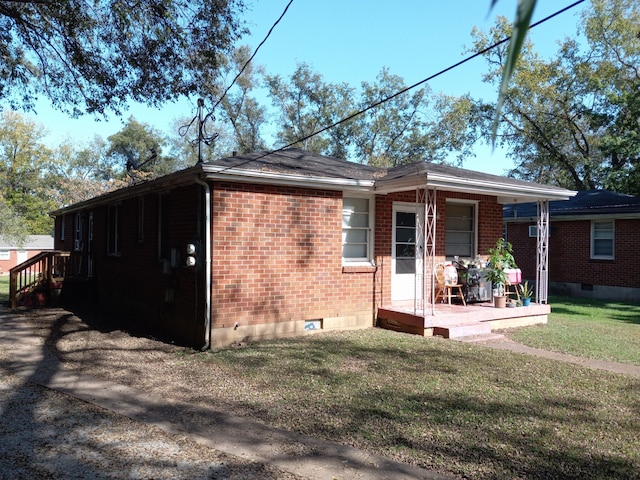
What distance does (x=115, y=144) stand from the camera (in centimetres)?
4850

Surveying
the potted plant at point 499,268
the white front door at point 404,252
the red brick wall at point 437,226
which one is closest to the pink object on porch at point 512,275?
the potted plant at point 499,268

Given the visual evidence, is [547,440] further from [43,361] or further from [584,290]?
[584,290]

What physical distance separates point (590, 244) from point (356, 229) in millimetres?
11468

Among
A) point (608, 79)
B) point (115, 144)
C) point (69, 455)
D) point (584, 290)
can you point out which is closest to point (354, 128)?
point (608, 79)

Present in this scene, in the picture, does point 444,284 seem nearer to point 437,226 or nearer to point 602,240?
point 437,226

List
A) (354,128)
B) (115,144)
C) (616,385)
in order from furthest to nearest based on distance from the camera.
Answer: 1. (115,144)
2. (354,128)
3. (616,385)

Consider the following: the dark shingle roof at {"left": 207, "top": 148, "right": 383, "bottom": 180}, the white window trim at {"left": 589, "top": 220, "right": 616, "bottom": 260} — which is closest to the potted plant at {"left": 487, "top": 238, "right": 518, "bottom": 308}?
the dark shingle roof at {"left": 207, "top": 148, "right": 383, "bottom": 180}

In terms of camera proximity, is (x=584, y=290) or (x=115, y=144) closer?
(x=584, y=290)

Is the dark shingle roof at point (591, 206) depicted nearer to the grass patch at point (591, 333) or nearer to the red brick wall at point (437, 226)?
the grass patch at point (591, 333)

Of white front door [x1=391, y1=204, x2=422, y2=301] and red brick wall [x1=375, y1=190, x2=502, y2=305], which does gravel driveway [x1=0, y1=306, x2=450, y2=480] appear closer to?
red brick wall [x1=375, y1=190, x2=502, y2=305]

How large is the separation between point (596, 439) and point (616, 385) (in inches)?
81.3

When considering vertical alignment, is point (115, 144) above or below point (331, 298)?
above

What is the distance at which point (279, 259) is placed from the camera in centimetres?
863

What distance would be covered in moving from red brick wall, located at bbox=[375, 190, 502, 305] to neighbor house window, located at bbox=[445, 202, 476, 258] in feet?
0.52
